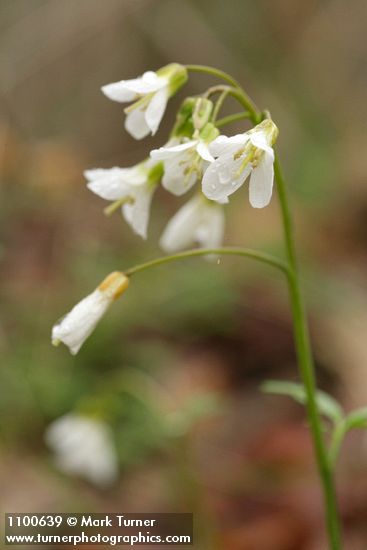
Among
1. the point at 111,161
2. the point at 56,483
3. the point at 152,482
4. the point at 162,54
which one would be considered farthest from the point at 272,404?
the point at 162,54

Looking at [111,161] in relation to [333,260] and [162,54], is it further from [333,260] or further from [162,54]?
[333,260]

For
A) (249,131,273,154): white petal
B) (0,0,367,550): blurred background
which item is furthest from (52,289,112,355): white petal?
(0,0,367,550): blurred background

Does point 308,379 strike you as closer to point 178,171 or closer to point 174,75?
point 178,171

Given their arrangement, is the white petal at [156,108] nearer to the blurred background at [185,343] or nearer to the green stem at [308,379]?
the green stem at [308,379]

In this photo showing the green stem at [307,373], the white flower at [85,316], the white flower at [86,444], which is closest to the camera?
the white flower at [85,316]

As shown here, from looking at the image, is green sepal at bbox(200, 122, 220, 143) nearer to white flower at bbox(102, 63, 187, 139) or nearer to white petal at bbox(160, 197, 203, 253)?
white flower at bbox(102, 63, 187, 139)

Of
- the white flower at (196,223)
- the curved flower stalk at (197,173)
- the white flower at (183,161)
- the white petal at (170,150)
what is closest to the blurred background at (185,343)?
the white flower at (196,223)
